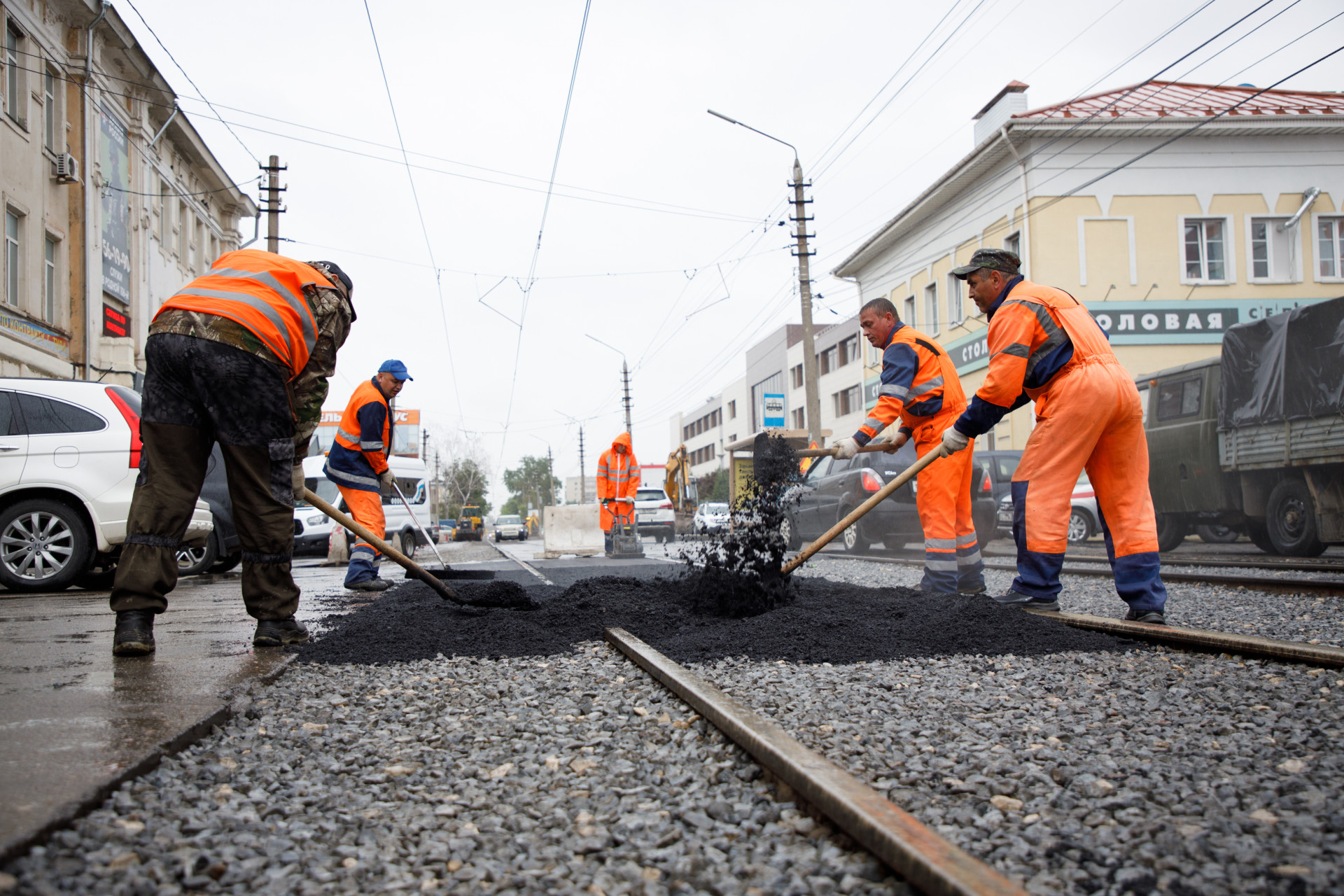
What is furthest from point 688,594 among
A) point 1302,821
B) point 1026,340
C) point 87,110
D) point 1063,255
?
point 1063,255

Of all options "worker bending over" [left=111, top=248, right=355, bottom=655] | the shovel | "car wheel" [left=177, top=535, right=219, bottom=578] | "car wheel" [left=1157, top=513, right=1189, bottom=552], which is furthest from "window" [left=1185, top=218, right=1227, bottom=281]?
"worker bending over" [left=111, top=248, right=355, bottom=655]

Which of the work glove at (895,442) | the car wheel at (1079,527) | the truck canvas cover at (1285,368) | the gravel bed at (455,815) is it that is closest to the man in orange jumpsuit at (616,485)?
the car wheel at (1079,527)

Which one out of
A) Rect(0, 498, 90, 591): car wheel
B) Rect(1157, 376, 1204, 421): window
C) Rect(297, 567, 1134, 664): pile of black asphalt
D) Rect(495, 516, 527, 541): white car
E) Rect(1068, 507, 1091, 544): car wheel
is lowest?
Rect(495, 516, 527, 541): white car

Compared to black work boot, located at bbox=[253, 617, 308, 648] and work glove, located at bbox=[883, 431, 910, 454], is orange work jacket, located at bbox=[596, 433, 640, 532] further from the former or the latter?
black work boot, located at bbox=[253, 617, 308, 648]

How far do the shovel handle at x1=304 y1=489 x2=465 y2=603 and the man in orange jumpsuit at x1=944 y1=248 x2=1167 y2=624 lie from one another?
3.16m

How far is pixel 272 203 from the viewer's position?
71.4 feet

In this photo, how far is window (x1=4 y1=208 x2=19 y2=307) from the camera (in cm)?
1669

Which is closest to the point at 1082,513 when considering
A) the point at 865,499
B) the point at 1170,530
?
the point at 1170,530

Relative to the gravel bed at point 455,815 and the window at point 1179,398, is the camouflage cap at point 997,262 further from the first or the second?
the window at point 1179,398

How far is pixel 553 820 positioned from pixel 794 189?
21.6 metres

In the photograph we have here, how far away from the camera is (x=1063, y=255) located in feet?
82.8

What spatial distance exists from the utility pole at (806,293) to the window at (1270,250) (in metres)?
13.6

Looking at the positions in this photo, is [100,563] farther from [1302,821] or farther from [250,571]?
[1302,821]

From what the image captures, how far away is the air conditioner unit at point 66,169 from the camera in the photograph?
1853 centimetres
